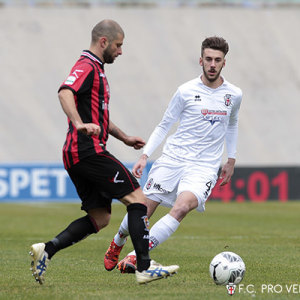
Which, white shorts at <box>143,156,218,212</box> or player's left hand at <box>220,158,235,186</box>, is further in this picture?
player's left hand at <box>220,158,235,186</box>

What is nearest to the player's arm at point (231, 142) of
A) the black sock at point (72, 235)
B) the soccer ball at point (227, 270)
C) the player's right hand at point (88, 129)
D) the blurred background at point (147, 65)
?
the soccer ball at point (227, 270)

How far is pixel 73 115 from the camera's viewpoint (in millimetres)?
6395

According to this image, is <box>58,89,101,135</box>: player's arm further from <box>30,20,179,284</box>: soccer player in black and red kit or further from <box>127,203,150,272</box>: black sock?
<box>127,203,150,272</box>: black sock

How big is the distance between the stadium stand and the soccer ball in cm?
3096

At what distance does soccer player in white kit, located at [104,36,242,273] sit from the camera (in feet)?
25.8

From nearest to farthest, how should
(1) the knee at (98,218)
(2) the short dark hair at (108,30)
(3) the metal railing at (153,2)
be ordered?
(2) the short dark hair at (108,30) < (1) the knee at (98,218) < (3) the metal railing at (153,2)

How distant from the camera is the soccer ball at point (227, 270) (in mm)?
6750

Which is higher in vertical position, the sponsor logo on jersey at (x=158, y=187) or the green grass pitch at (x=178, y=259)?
the sponsor logo on jersey at (x=158, y=187)

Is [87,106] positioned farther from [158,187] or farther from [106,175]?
[158,187]

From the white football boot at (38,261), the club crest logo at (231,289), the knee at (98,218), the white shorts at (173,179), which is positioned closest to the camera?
the club crest logo at (231,289)

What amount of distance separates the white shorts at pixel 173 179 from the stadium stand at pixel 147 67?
29.8m

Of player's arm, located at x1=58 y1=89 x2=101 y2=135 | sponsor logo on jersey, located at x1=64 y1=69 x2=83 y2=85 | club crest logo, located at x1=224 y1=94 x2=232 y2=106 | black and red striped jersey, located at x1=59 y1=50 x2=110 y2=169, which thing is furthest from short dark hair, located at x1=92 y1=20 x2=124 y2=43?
club crest logo, located at x1=224 y1=94 x2=232 y2=106

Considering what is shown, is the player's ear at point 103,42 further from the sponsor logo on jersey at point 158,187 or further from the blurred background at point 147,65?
the blurred background at point 147,65

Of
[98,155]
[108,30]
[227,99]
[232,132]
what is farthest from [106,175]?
[232,132]
